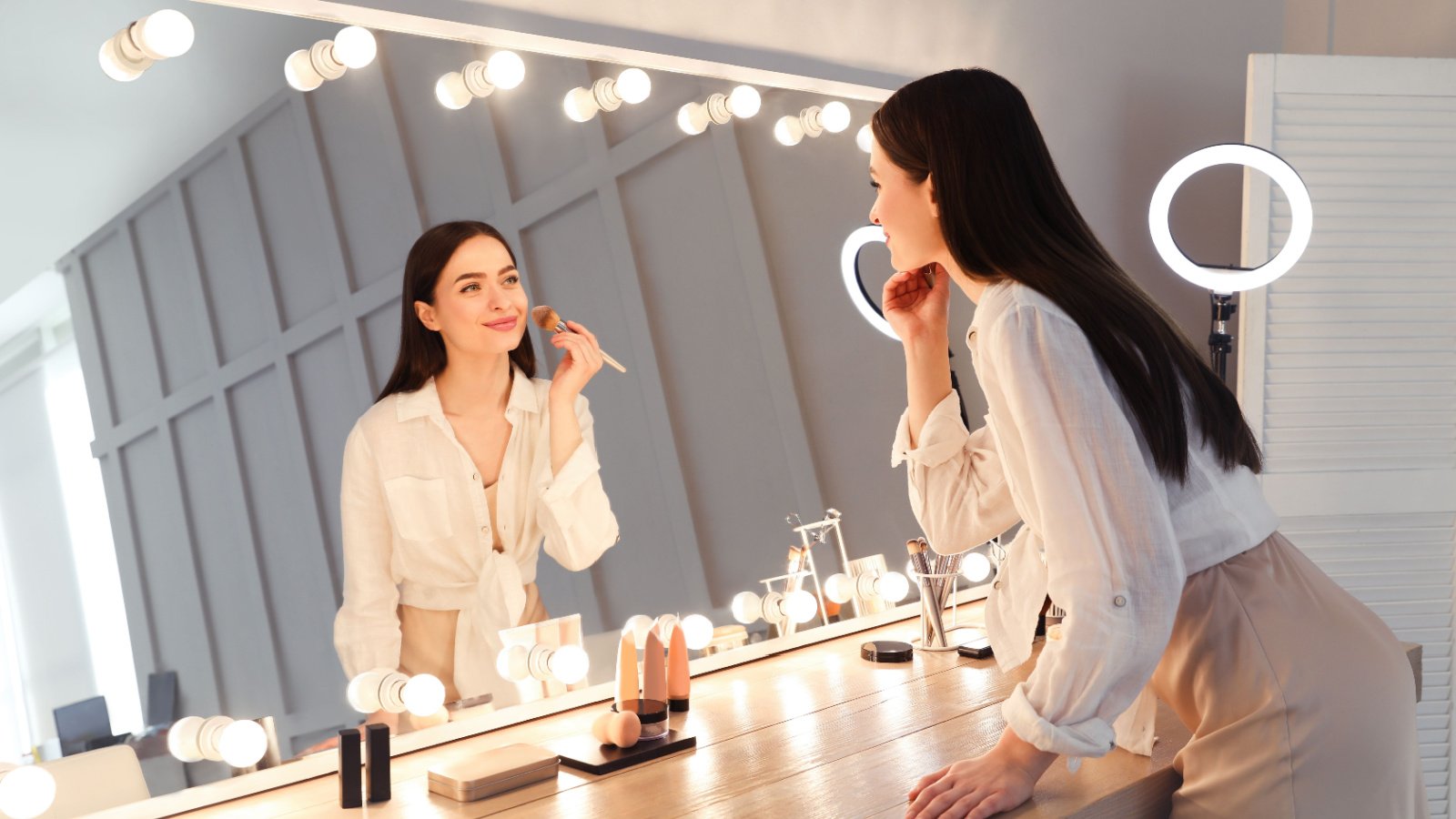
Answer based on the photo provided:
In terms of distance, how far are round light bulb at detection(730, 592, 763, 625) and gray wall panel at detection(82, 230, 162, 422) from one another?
0.88m

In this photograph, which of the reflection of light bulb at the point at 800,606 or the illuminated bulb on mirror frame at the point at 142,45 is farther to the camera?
the reflection of light bulb at the point at 800,606

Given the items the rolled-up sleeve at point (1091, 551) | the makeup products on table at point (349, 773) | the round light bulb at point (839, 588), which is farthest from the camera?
the round light bulb at point (839, 588)

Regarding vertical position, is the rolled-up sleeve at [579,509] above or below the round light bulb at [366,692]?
above

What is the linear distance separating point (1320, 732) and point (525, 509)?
37.6 inches

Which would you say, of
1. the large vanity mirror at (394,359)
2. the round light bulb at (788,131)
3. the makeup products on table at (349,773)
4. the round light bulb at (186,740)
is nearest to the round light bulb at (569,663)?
the large vanity mirror at (394,359)

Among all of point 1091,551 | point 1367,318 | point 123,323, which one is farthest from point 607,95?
point 1367,318

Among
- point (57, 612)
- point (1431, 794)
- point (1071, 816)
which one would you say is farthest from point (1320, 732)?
point (1431, 794)

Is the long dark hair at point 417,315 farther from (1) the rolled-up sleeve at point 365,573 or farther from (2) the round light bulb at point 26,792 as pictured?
(2) the round light bulb at point 26,792

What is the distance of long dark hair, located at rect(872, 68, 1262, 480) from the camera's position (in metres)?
0.98

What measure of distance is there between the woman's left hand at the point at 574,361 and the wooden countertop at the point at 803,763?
44 centimetres

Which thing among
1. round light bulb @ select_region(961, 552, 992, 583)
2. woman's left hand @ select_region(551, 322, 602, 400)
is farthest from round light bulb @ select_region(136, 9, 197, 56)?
round light bulb @ select_region(961, 552, 992, 583)

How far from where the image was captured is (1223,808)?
3.43 feet

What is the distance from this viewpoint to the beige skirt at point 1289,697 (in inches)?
39.1

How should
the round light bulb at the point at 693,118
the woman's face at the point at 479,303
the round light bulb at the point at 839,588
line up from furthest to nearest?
the round light bulb at the point at 839,588 → the round light bulb at the point at 693,118 → the woman's face at the point at 479,303
